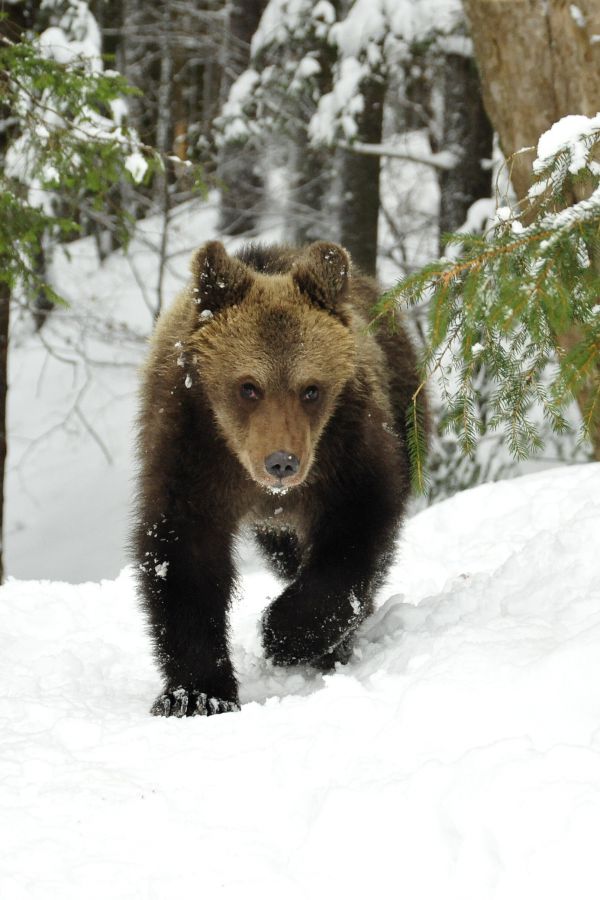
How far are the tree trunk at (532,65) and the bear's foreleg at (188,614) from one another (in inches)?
123

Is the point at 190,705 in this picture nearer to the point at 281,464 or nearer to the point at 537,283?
the point at 281,464

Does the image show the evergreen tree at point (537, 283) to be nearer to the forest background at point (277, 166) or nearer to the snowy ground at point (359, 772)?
the forest background at point (277, 166)

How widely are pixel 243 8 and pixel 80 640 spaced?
14.7 meters

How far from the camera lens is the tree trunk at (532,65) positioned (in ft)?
22.2

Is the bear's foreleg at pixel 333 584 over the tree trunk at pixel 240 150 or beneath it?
beneath

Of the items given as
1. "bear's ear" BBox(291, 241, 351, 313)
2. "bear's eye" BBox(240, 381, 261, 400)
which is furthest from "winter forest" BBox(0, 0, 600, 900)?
"bear's ear" BBox(291, 241, 351, 313)

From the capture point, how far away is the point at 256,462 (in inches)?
184

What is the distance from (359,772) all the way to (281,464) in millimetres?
1482

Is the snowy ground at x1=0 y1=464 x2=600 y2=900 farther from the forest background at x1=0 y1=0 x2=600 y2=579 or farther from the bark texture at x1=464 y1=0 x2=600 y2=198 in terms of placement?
the bark texture at x1=464 y1=0 x2=600 y2=198

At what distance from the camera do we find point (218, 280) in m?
5.02

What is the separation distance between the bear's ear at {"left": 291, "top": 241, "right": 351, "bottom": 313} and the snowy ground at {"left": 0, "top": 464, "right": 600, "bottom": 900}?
63.7 inches

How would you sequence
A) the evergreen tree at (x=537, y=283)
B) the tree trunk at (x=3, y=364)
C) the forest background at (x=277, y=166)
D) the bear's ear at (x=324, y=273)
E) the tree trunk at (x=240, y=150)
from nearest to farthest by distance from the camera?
the evergreen tree at (x=537, y=283), the bear's ear at (x=324, y=273), the forest background at (x=277, y=166), the tree trunk at (x=3, y=364), the tree trunk at (x=240, y=150)

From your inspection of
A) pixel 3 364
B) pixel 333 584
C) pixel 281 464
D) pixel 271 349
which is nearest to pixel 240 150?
pixel 3 364

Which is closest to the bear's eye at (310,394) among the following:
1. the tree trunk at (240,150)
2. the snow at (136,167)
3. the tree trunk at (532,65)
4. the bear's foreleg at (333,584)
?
the bear's foreleg at (333,584)
